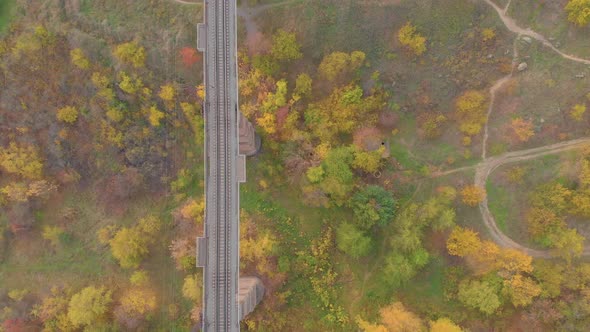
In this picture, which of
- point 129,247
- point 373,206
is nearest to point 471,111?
point 373,206

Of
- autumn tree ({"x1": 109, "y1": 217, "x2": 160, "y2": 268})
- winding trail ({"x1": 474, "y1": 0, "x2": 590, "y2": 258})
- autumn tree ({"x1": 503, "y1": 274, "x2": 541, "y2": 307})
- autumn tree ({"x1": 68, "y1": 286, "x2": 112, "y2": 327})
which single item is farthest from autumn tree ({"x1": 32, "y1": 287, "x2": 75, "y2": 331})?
autumn tree ({"x1": 503, "y1": 274, "x2": 541, "y2": 307})

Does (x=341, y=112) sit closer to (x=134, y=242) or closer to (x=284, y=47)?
(x=284, y=47)

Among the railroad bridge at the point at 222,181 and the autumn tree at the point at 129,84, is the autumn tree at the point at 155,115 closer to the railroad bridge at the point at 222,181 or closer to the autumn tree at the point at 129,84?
the autumn tree at the point at 129,84

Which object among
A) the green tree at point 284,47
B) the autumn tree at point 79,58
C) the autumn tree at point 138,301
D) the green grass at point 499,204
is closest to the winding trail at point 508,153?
the green grass at point 499,204

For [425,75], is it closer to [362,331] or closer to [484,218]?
[484,218]

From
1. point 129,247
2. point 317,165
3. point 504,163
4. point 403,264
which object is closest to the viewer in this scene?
point 403,264

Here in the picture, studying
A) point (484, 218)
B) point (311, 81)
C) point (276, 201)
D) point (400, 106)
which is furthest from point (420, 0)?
point (276, 201)

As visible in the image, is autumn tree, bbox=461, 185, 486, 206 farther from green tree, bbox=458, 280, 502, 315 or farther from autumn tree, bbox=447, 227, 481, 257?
green tree, bbox=458, 280, 502, 315
